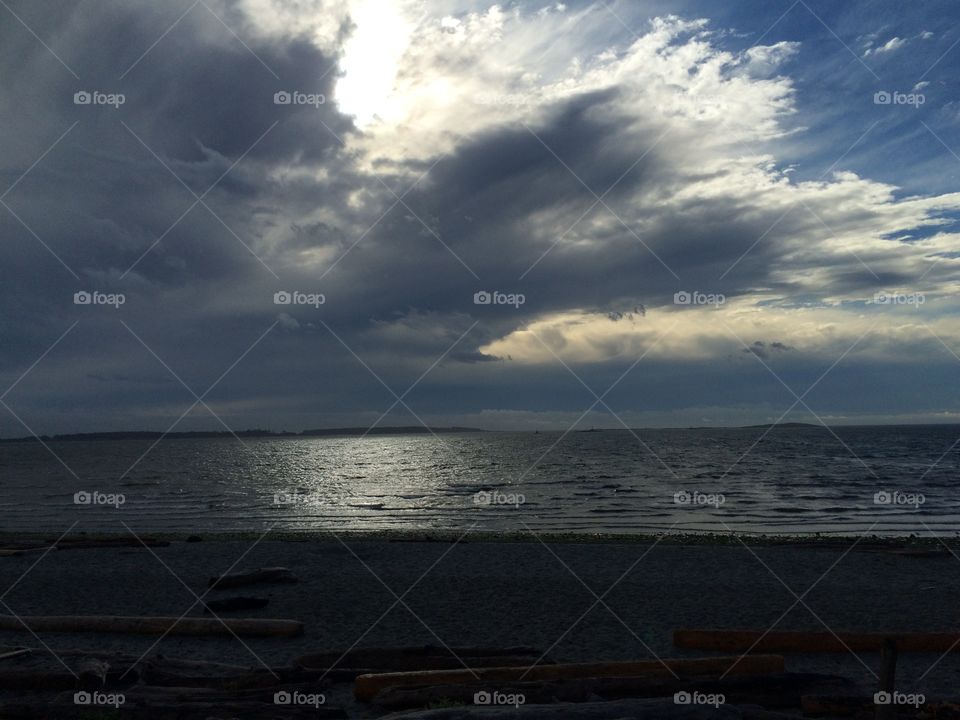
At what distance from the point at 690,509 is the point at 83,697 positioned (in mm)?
37234

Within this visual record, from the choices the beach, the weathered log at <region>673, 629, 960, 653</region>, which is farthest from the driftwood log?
the weathered log at <region>673, 629, 960, 653</region>

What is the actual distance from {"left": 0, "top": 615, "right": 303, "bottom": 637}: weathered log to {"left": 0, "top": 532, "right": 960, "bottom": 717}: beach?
0.18 m

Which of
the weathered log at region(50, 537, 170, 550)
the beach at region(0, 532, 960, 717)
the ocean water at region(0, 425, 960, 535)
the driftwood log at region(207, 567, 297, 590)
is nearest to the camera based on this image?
the beach at region(0, 532, 960, 717)

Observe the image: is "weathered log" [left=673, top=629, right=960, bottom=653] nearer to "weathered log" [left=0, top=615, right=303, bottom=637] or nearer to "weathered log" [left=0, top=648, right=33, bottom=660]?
"weathered log" [left=0, top=615, right=303, bottom=637]

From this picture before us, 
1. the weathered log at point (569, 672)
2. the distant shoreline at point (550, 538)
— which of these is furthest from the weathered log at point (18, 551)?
the weathered log at point (569, 672)

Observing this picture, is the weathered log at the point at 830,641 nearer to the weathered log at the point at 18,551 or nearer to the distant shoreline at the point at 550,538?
the distant shoreline at the point at 550,538

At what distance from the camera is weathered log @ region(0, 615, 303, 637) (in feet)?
45.8

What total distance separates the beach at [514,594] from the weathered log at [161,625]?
0.18 m

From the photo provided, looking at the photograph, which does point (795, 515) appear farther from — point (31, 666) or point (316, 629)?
point (31, 666)

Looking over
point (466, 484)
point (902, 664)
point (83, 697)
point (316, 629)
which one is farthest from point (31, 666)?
point (466, 484)

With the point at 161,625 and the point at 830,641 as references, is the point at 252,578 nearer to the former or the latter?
Result: the point at 161,625

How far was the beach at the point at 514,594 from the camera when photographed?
Result: 42.8 feet

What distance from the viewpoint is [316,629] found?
48.3ft

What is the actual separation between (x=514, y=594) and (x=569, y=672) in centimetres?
819
